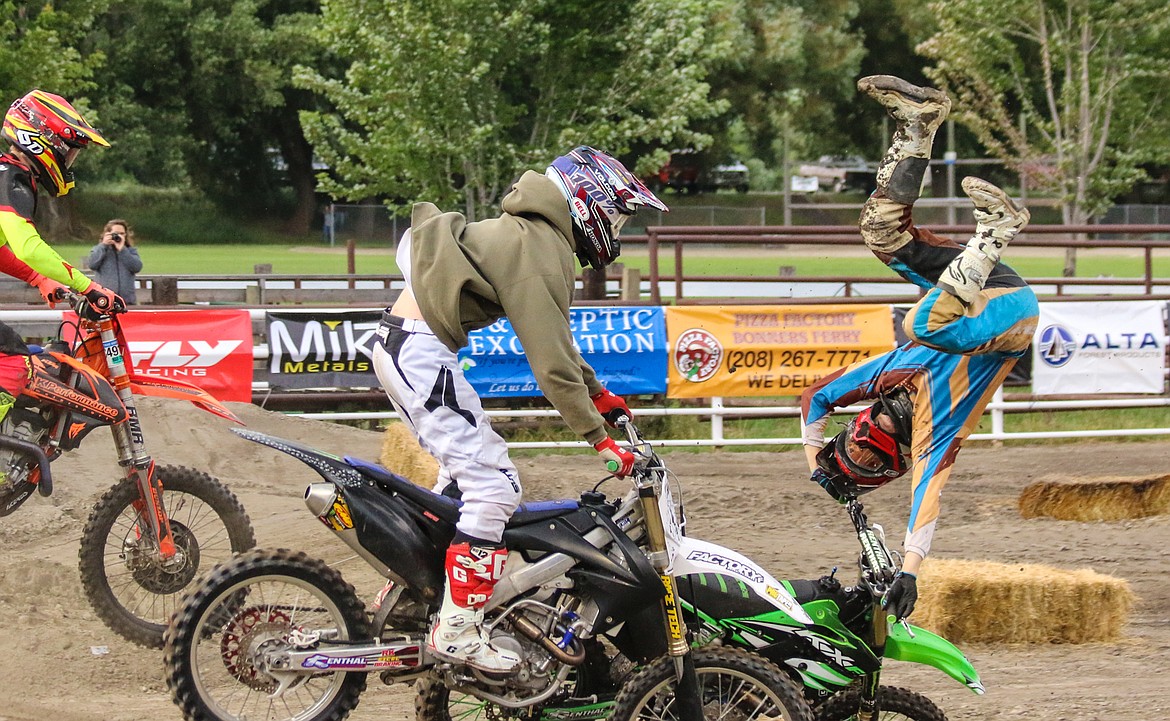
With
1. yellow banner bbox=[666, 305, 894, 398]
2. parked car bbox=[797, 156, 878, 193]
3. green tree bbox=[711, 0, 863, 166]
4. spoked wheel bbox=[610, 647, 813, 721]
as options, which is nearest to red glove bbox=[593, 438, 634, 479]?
spoked wheel bbox=[610, 647, 813, 721]

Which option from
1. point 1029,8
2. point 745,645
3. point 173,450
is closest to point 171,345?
point 173,450

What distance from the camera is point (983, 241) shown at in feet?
15.3

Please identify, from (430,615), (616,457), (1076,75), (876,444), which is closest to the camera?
(616,457)

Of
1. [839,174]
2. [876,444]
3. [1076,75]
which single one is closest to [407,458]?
[876,444]

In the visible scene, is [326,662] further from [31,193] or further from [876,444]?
[31,193]

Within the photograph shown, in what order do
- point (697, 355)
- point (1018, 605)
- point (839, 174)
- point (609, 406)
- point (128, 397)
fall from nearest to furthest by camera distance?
1. point (609, 406)
2. point (128, 397)
3. point (1018, 605)
4. point (697, 355)
5. point (839, 174)

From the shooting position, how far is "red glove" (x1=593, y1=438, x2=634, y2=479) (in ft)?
A: 13.0

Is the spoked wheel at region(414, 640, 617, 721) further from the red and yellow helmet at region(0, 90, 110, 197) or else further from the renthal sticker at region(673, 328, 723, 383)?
the renthal sticker at region(673, 328, 723, 383)

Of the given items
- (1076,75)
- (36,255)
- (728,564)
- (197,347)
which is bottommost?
(728,564)

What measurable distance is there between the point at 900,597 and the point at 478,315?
69.7 inches

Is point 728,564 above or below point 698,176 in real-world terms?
below

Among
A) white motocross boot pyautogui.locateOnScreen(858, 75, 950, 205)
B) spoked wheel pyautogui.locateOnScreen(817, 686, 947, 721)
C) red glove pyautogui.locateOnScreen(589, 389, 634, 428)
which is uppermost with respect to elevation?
white motocross boot pyautogui.locateOnScreen(858, 75, 950, 205)

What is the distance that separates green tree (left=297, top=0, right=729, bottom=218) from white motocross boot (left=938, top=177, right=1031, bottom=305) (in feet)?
40.4

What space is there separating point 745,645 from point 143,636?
9.20 feet
